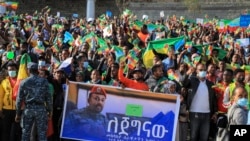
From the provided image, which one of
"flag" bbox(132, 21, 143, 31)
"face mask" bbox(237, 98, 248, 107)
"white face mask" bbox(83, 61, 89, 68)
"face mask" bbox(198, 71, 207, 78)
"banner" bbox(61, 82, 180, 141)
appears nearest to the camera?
"face mask" bbox(237, 98, 248, 107)

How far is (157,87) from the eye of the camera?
8898 mm

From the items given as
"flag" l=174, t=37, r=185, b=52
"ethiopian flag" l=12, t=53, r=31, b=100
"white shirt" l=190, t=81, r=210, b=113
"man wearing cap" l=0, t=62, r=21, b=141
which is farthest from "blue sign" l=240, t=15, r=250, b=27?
"man wearing cap" l=0, t=62, r=21, b=141

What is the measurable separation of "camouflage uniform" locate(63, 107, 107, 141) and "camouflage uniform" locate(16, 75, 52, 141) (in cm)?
65

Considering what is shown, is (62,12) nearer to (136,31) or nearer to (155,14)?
(155,14)

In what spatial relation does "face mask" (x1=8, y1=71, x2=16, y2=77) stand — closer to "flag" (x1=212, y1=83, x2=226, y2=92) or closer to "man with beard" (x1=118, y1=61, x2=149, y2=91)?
"man with beard" (x1=118, y1=61, x2=149, y2=91)

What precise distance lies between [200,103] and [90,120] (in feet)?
5.97

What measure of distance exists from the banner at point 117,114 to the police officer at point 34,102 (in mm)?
651

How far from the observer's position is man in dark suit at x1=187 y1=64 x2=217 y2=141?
362 inches

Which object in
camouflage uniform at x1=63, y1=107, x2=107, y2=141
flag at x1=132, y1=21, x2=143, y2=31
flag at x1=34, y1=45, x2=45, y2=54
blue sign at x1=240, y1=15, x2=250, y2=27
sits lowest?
camouflage uniform at x1=63, y1=107, x2=107, y2=141

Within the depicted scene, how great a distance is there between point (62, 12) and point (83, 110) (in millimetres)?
44545

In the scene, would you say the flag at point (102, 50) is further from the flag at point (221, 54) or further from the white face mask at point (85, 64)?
the flag at point (221, 54)

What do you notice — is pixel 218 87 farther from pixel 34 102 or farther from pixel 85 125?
pixel 34 102

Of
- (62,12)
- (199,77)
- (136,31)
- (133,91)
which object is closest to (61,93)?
(133,91)

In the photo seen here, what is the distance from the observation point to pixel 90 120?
905 cm
